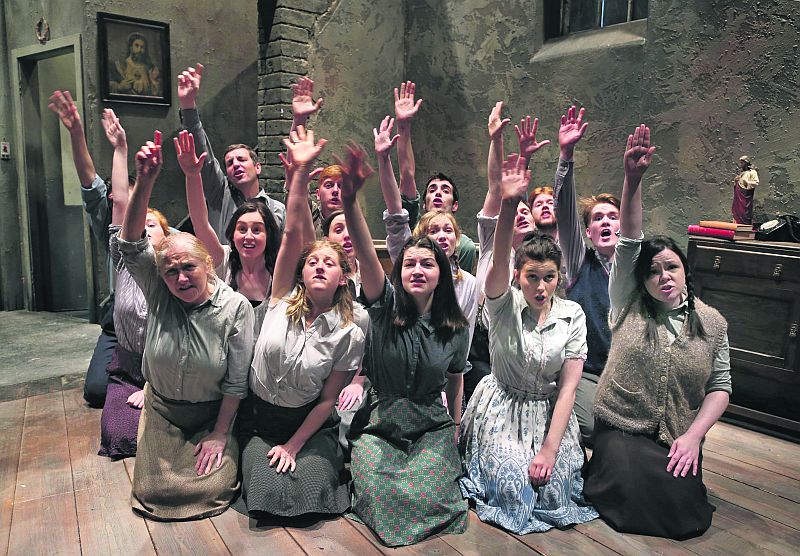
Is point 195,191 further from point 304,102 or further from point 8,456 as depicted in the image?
point 8,456

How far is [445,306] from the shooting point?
2957 millimetres

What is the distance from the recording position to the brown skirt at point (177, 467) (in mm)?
2799

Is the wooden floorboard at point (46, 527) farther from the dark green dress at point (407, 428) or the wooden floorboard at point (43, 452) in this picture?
the dark green dress at point (407, 428)

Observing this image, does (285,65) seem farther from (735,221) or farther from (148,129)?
(735,221)

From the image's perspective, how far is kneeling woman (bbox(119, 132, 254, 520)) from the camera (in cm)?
276

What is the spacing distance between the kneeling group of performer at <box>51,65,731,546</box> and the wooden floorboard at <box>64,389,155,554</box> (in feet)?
0.37

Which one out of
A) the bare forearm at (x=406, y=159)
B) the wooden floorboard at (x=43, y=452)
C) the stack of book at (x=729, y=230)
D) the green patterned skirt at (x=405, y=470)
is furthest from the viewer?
the stack of book at (x=729, y=230)

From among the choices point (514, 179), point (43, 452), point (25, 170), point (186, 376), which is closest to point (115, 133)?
point (186, 376)

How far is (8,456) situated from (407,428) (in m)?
2.09

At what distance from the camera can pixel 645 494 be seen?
2.75 metres

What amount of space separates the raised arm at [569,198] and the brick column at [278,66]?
3145 millimetres

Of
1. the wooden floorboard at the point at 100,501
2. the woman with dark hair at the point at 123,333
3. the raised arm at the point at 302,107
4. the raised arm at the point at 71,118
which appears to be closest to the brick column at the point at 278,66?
the raised arm at the point at 302,107

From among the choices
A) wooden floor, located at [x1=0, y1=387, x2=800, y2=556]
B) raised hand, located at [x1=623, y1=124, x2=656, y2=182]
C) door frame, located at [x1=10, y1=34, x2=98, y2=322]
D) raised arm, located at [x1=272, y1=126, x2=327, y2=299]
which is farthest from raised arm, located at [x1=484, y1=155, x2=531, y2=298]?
door frame, located at [x1=10, y1=34, x2=98, y2=322]

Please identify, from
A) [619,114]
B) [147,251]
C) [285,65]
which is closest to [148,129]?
[285,65]
